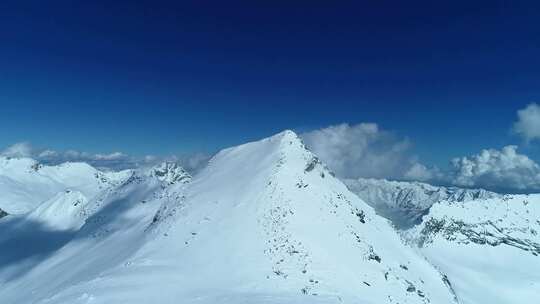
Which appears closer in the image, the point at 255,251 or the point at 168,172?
the point at 255,251

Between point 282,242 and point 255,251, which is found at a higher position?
point 282,242

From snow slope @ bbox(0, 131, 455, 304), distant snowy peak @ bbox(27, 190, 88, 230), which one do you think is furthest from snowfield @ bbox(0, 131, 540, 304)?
distant snowy peak @ bbox(27, 190, 88, 230)

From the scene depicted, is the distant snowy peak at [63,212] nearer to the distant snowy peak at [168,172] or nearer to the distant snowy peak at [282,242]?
the distant snowy peak at [168,172]

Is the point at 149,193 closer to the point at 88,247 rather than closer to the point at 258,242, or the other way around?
the point at 88,247

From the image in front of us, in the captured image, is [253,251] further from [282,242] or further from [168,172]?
[168,172]

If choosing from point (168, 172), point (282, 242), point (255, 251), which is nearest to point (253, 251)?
point (255, 251)

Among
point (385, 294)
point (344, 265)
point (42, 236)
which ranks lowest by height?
point (385, 294)

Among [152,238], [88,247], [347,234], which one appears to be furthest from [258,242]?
[88,247]

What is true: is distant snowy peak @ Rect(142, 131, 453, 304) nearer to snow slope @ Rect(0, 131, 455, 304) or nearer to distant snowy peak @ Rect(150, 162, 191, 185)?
snow slope @ Rect(0, 131, 455, 304)
